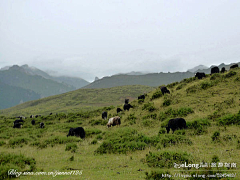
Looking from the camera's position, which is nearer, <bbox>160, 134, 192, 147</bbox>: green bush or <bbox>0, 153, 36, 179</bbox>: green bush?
<bbox>0, 153, 36, 179</bbox>: green bush

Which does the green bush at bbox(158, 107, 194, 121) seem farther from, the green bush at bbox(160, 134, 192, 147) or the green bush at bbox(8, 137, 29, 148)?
the green bush at bbox(8, 137, 29, 148)

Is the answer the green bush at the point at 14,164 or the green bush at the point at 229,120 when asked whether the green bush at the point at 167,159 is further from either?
the green bush at the point at 229,120

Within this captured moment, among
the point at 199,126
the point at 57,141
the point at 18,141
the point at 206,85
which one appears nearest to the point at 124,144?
the point at 199,126

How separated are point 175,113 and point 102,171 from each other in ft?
43.6

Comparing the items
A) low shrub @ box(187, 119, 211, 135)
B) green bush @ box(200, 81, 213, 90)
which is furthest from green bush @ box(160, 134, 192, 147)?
green bush @ box(200, 81, 213, 90)

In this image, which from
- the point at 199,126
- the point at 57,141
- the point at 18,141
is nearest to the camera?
the point at 199,126

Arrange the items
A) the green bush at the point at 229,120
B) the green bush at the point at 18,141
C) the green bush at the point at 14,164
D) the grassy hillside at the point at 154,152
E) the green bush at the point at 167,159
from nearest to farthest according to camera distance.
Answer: the grassy hillside at the point at 154,152
the green bush at the point at 14,164
the green bush at the point at 167,159
the green bush at the point at 229,120
the green bush at the point at 18,141

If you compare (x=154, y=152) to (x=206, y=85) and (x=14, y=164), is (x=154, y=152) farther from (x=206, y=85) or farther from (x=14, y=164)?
(x=206, y=85)

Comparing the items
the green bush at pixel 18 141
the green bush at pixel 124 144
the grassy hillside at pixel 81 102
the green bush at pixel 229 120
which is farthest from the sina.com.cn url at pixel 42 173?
the grassy hillside at pixel 81 102

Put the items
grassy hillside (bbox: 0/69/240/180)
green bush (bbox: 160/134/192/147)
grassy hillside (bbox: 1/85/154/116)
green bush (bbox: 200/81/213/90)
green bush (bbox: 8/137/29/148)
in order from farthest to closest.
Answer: grassy hillside (bbox: 1/85/154/116) → green bush (bbox: 200/81/213/90) → green bush (bbox: 8/137/29/148) → green bush (bbox: 160/134/192/147) → grassy hillside (bbox: 0/69/240/180)

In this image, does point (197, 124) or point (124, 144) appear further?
point (197, 124)

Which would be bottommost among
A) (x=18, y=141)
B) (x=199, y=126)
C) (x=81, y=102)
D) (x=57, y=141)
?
(x=18, y=141)

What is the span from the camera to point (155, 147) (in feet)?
31.6

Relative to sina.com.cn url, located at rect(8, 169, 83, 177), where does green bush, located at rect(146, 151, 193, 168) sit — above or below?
above
